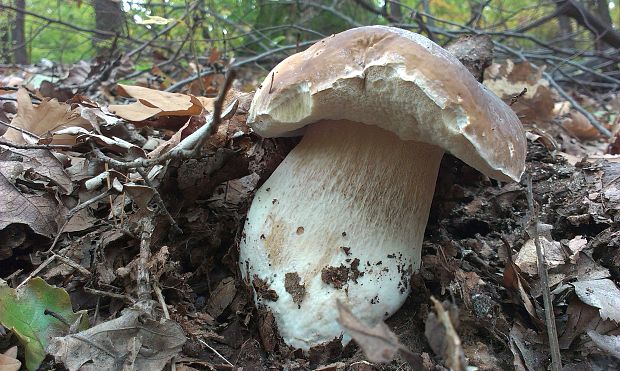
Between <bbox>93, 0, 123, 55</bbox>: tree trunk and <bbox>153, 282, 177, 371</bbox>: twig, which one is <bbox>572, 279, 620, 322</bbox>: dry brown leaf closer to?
<bbox>153, 282, 177, 371</bbox>: twig

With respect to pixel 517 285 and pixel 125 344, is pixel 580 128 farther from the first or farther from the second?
pixel 125 344

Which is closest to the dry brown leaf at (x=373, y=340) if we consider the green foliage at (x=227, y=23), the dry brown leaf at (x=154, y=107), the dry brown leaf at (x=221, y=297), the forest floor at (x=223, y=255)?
the forest floor at (x=223, y=255)

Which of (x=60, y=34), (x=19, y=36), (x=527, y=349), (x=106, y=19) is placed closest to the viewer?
(x=527, y=349)

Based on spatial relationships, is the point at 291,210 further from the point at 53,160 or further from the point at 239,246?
the point at 53,160

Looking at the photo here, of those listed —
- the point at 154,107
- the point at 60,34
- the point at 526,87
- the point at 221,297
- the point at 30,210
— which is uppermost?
the point at 154,107

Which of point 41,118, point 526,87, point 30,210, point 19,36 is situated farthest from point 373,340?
point 19,36

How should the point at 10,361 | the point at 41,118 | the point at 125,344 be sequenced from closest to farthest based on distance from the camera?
1. the point at 10,361
2. the point at 125,344
3. the point at 41,118

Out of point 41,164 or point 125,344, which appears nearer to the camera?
point 125,344

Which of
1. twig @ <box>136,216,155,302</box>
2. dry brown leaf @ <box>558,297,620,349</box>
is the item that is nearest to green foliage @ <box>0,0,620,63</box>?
twig @ <box>136,216,155,302</box>
